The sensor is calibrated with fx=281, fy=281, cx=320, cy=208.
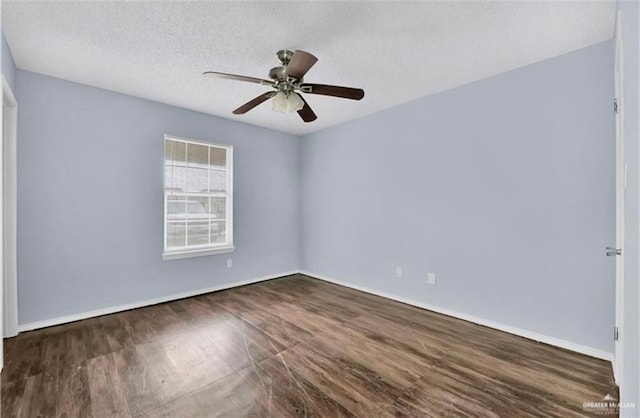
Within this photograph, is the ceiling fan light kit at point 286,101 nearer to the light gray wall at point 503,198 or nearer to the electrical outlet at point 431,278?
the light gray wall at point 503,198

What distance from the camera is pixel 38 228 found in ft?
9.23

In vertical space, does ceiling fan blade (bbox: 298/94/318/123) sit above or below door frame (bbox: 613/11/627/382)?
above

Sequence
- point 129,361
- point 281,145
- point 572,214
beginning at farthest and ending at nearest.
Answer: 1. point 281,145
2. point 572,214
3. point 129,361

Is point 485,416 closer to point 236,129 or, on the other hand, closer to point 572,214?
point 572,214

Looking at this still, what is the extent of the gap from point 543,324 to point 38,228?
16.1 ft

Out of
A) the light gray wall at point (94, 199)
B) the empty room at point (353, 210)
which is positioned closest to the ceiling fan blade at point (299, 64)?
the empty room at point (353, 210)

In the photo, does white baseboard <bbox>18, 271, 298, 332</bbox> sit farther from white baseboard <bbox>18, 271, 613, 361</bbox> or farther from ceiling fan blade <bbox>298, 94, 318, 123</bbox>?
ceiling fan blade <bbox>298, 94, 318, 123</bbox>

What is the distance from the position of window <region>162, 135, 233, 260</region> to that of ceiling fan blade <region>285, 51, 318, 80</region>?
7.79ft

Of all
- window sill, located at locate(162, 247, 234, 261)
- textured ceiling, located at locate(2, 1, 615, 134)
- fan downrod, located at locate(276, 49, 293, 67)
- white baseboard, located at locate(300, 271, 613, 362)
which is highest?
textured ceiling, located at locate(2, 1, 615, 134)

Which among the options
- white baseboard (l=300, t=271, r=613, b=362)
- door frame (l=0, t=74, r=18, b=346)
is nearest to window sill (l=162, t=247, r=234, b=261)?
door frame (l=0, t=74, r=18, b=346)

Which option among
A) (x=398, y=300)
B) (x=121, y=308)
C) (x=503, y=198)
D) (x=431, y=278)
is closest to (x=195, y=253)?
(x=121, y=308)

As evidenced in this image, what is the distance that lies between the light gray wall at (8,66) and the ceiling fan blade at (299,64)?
7.27 ft

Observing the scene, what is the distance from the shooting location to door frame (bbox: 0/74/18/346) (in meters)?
2.56

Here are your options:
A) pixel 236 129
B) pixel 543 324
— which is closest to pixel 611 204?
pixel 543 324
